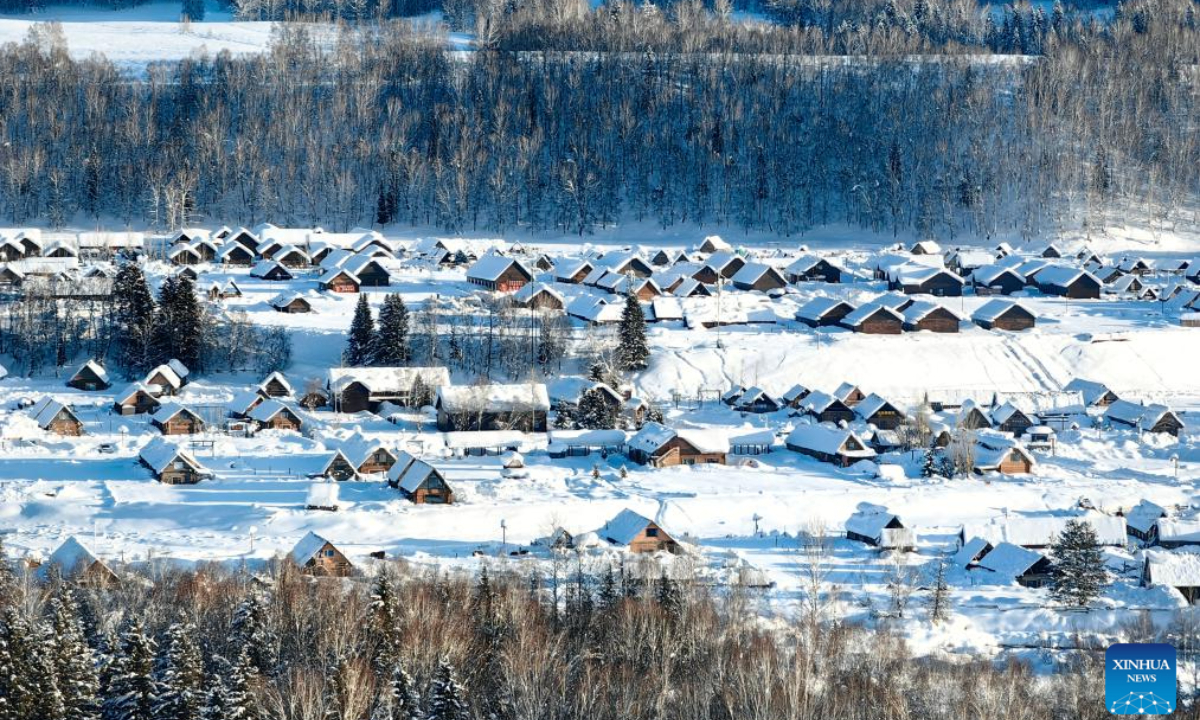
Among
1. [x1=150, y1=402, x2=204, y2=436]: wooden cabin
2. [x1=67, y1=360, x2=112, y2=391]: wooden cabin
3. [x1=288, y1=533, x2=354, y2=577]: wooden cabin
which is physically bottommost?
[x1=67, y1=360, x2=112, y2=391]: wooden cabin

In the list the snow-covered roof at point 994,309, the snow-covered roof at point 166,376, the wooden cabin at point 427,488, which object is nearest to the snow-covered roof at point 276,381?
the snow-covered roof at point 166,376

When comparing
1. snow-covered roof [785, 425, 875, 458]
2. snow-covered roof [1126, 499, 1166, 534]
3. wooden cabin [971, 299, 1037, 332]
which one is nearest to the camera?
snow-covered roof [1126, 499, 1166, 534]

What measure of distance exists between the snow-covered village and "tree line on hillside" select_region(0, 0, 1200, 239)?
259 millimetres

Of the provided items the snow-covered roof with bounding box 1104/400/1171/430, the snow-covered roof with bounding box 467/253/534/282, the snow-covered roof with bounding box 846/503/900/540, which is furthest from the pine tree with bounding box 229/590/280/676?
the snow-covered roof with bounding box 467/253/534/282

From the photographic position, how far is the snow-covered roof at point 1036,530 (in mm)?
28594

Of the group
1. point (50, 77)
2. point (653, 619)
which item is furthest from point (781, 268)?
point (50, 77)

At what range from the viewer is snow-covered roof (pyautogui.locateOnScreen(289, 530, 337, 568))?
25797 millimetres

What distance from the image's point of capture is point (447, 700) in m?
19.7

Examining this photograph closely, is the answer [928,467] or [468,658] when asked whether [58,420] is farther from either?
[928,467]

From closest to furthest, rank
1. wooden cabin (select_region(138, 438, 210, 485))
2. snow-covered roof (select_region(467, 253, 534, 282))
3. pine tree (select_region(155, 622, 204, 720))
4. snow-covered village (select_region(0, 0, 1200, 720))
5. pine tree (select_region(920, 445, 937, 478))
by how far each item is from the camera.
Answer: pine tree (select_region(155, 622, 204, 720)), snow-covered village (select_region(0, 0, 1200, 720)), wooden cabin (select_region(138, 438, 210, 485)), pine tree (select_region(920, 445, 937, 478)), snow-covered roof (select_region(467, 253, 534, 282))

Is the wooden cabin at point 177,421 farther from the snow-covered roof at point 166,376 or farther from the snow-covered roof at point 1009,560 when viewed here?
the snow-covered roof at point 1009,560

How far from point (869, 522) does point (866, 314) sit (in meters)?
18.8

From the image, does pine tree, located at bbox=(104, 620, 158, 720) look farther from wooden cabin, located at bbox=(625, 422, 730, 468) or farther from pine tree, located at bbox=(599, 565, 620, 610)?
wooden cabin, located at bbox=(625, 422, 730, 468)

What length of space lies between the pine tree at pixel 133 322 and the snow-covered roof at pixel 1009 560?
2313 cm
